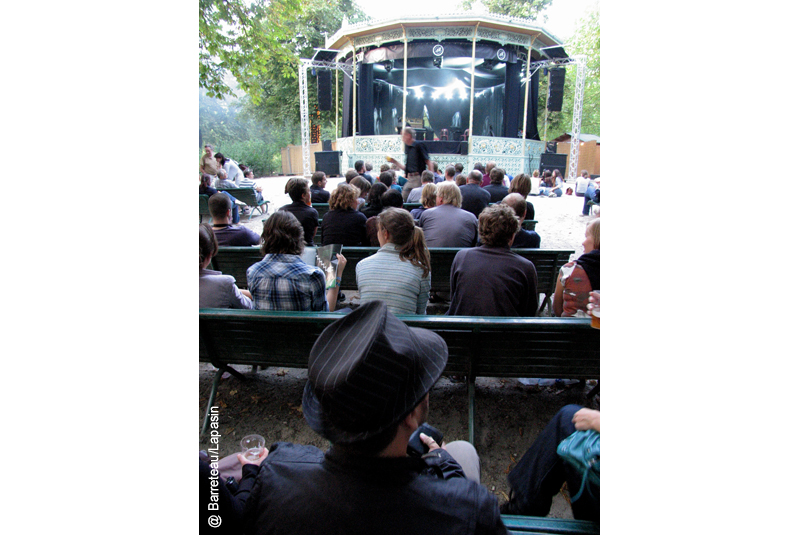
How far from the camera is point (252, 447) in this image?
1309 mm

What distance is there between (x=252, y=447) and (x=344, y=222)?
8.69ft

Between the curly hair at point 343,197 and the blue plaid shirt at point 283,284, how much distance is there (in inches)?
66.0

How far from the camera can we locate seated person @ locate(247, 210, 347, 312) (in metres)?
2.16

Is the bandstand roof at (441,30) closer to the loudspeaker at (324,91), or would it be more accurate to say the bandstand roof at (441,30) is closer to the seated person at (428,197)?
the loudspeaker at (324,91)

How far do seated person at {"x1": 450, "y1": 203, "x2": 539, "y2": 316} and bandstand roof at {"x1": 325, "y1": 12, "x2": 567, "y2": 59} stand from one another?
323 cm

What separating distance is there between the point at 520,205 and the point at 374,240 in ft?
4.70

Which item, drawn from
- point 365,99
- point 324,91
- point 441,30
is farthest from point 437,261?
point 365,99

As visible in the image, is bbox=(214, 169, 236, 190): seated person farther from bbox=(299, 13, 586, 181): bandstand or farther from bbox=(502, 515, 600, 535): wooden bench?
bbox=(502, 515, 600, 535): wooden bench

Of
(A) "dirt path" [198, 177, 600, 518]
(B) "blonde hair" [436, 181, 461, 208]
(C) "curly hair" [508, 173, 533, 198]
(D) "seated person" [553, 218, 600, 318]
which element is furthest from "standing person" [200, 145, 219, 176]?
(C) "curly hair" [508, 173, 533, 198]

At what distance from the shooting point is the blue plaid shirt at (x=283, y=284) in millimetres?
2160

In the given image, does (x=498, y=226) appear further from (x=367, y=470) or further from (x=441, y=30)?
(x=441, y=30)
